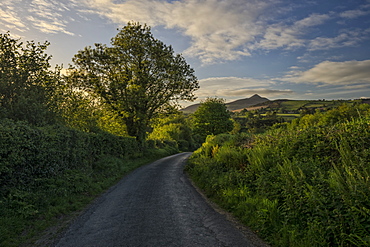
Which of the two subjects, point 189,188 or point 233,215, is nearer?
point 233,215

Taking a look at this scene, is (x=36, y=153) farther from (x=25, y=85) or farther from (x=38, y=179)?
(x=25, y=85)

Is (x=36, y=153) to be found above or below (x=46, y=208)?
above

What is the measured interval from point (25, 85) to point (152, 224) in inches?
434

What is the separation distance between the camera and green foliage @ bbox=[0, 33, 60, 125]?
1151cm

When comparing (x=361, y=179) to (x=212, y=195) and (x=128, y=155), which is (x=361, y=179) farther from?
(x=128, y=155)

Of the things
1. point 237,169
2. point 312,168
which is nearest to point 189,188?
point 237,169

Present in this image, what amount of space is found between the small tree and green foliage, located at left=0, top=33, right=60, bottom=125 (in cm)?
3884

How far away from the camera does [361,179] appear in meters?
4.97

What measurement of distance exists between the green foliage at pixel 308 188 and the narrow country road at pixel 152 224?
88 centimetres

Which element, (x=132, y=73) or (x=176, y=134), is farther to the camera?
(x=176, y=134)

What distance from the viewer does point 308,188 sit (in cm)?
586

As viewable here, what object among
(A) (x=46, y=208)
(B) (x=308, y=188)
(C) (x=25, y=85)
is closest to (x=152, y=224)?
(A) (x=46, y=208)

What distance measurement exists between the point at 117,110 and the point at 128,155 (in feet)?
19.4

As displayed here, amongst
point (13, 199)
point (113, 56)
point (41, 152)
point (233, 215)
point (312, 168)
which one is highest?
point (113, 56)
